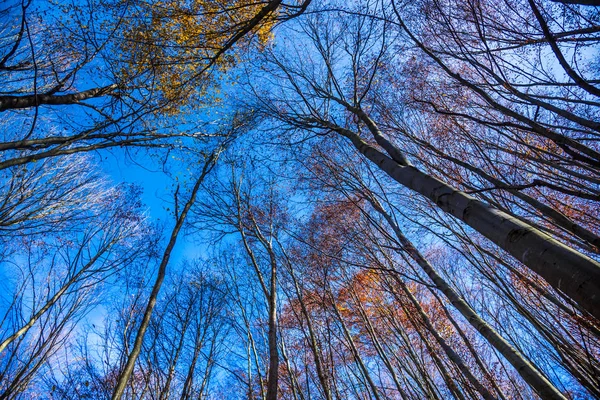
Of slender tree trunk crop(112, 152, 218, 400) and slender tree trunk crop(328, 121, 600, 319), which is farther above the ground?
slender tree trunk crop(112, 152, 218, 400)

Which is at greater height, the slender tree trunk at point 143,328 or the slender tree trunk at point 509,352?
the slender tree trunk at point 143,328

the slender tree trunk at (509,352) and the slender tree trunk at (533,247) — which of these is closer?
the slender tree trunk at (533,247)

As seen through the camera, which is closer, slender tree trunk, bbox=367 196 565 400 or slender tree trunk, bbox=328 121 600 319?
slender tree trunk, bbox=328 121 600 319

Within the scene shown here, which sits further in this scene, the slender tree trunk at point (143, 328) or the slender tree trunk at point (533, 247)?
the slender tree trunk at point (143, 328)

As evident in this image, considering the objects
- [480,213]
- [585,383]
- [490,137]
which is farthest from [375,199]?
[480,213]

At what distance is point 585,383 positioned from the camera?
7.45 feet

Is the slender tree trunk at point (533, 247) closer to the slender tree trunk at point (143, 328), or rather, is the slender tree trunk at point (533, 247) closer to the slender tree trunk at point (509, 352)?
the slender tree trunk at point (509, 352)

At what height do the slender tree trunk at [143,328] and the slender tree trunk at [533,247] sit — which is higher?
the slender tree trunk at [143,328]

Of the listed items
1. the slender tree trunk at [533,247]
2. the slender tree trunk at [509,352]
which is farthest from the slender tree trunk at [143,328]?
the slender tree trunk at [509,352]

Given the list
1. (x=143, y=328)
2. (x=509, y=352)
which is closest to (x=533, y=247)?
(x=509, y=352)

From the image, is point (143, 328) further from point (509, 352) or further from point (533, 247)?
point (509, 352)

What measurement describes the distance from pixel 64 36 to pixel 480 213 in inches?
244

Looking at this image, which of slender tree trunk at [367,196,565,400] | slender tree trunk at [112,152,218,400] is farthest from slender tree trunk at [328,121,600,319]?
slender tree trunk at [112,152,218,400]

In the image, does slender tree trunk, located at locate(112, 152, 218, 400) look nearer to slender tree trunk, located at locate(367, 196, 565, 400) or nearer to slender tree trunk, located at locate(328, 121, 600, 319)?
slender tree trunk, located at locate(328, 121, 600, 319)
